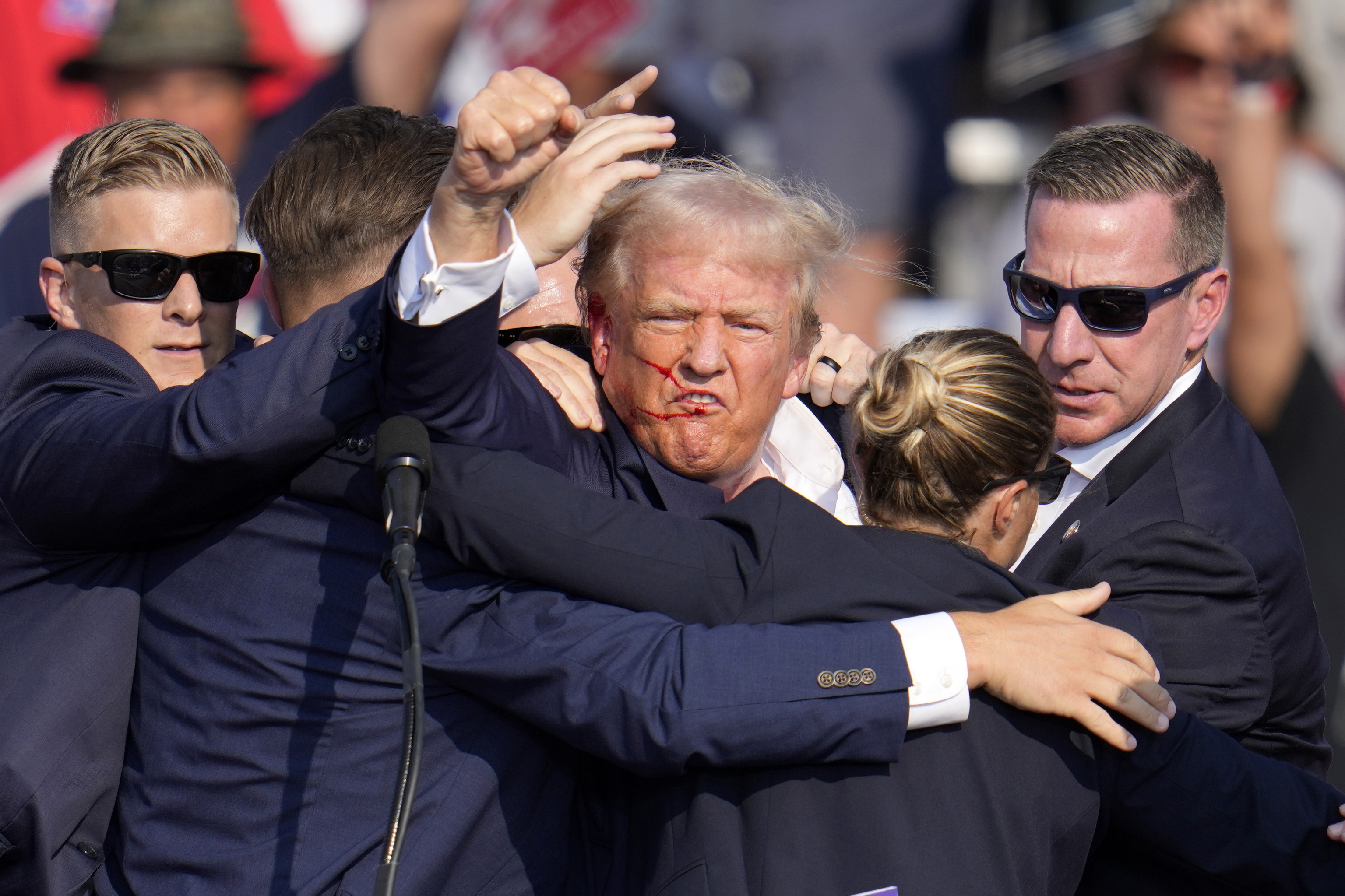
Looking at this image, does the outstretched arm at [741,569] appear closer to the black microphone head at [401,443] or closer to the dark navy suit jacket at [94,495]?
the black microphone head at [401,443]

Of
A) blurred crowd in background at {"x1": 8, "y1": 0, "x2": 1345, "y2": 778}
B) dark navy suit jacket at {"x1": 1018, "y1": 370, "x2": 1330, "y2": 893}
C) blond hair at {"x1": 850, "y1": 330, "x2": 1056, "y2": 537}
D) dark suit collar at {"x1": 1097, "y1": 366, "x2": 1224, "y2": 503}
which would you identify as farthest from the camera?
blurred crowd in background at {"x1": 8, "y1": 0, "x2": 1345, "y2": 778}

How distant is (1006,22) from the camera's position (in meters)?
5.80

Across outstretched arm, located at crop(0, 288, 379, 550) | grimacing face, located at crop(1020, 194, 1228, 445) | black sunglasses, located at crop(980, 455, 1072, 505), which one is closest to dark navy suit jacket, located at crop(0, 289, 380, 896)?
outstretched arm, located at crop(0, 288, 379, 550)

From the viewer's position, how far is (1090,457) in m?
3.07

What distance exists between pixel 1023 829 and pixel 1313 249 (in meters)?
4.28

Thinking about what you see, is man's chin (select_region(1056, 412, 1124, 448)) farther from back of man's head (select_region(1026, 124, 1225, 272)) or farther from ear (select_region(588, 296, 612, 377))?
ear (select_region(588, 296, 612, 377))

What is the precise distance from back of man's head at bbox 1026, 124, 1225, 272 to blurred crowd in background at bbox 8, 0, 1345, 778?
2.44 m

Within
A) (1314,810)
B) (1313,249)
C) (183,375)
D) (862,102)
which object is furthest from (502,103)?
(1313,249)

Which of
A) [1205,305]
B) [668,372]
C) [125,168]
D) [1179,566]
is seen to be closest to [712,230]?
[668,372]

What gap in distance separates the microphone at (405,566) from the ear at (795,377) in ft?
3.00

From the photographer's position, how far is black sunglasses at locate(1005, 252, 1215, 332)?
9.78 ft

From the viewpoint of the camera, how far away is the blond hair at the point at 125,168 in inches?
105

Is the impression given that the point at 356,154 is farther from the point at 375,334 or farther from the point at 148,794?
the point at 148,794

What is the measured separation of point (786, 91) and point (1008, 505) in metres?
3.98
